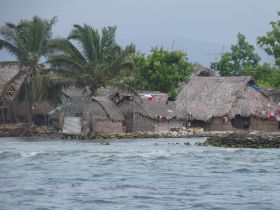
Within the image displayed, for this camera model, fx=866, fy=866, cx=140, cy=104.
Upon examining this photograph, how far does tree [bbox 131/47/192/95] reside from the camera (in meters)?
62.4

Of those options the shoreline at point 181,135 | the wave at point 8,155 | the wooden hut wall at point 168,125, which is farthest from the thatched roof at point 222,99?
the wave at point 8,155

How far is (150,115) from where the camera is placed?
170ft

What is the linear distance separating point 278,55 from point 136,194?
42.0m

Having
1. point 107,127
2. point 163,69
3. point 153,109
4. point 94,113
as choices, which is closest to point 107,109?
point 94,113

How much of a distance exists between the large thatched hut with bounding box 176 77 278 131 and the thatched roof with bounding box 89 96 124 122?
6100 millimetres

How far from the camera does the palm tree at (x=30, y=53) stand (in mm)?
49475

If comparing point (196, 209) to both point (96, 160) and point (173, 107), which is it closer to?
point (96, 160)

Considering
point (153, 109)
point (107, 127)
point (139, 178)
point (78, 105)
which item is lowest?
point (139, 178)

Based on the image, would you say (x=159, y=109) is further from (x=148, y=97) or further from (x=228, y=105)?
(x=228, y=105)

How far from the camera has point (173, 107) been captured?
54000mm

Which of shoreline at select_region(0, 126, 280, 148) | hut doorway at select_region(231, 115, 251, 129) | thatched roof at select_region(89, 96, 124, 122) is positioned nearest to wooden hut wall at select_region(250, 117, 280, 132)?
hut doorway at select_region(231, 115, 251, 129)

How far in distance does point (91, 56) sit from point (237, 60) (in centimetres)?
2319

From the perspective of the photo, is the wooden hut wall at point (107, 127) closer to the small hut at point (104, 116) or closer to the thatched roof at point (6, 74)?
the small hut at point (104, 116)

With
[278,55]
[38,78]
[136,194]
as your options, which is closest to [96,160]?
[136,194]
